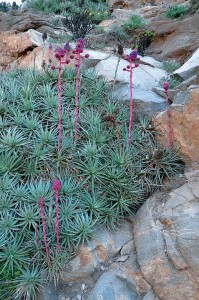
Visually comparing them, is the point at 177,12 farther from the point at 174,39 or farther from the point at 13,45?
the point at 13,45

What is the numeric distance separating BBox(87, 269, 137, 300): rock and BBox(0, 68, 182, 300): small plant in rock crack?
39 centimetres

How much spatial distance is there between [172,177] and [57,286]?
5.55ft

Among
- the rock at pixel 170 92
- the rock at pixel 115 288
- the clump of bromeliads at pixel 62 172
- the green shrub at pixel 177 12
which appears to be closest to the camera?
the rock at pixel 115 288

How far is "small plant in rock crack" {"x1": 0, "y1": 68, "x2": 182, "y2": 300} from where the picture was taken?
3453 millimetres

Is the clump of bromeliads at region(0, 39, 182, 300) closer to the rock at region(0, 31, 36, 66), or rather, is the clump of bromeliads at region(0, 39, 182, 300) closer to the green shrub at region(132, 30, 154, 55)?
the rock at region(0, 31, 36, 66)

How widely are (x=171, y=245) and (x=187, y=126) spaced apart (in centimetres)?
151

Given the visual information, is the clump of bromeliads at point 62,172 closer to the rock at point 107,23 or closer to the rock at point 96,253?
the rock at point 96,253

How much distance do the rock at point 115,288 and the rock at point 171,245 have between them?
18 centimetres

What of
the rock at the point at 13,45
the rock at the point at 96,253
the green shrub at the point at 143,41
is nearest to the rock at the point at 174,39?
the green shrub at the point at 143,41

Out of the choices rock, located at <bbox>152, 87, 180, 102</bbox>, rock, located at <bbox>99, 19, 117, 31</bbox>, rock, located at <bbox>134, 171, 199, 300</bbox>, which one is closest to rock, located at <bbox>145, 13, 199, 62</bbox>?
rock, located at <bbox>99, 19, 117, 31</bbox>

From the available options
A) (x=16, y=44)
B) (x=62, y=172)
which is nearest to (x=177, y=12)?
(x=16, y=44)

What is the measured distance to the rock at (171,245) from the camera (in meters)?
3.14

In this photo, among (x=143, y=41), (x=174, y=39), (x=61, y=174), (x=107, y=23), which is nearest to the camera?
(x=61, y=174)

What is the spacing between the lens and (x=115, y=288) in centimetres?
332
